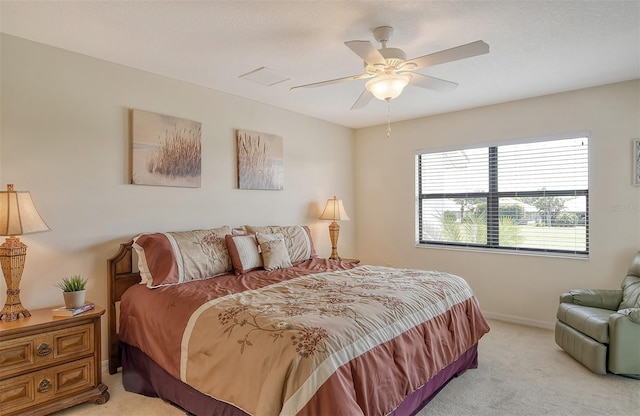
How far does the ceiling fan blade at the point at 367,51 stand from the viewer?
210 cm

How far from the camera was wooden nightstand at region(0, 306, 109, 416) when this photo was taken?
7.10 ft

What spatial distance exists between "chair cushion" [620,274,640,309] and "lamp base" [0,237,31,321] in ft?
14.9

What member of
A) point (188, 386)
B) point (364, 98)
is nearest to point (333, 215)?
point (364, 98)

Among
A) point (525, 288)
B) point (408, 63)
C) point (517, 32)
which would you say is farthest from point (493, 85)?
point (525, 288)

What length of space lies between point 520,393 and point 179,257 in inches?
107

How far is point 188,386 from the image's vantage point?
86.4 inches

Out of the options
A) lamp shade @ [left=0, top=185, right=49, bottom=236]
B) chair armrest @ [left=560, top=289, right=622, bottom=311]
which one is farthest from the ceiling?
chair armrest @ [left=560, top=289, right=622, bottom=311]

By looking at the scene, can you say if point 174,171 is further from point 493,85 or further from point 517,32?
point 493,85

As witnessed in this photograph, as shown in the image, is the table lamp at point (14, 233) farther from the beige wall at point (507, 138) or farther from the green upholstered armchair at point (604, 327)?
the green upholstered armchair at point (604, 327)

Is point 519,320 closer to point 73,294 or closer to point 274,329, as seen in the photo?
point 274,329

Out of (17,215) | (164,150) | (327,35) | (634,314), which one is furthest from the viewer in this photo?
(164,150)

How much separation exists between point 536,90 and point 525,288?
2.18 m

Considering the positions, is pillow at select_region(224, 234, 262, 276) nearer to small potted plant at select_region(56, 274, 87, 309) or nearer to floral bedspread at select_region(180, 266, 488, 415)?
floral bedspread at select_region(180, 266, 488, 415)

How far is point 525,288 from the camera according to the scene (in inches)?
163
